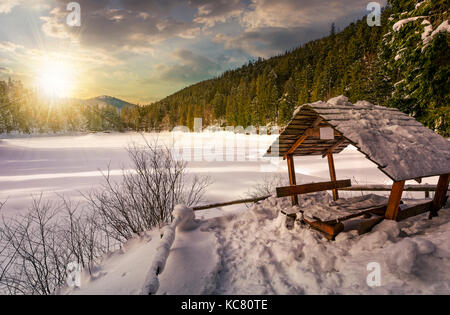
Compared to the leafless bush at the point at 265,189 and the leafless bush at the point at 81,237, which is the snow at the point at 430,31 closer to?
the leafless bush at the point at 265,189

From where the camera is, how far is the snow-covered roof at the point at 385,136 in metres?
3.28

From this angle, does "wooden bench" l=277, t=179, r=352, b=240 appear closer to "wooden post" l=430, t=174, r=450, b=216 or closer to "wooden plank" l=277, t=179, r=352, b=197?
"wooden plank" l=277, t=179, r=352, b=197

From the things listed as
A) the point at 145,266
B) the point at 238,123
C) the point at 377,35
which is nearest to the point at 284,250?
the point at 145,266

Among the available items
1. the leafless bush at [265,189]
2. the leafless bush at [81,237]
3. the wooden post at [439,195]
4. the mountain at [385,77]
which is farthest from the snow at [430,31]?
the leafless bush at [81,237]

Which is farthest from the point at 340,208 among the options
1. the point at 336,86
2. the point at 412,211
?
the point at 336,86

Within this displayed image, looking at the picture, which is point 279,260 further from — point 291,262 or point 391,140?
point 391,140


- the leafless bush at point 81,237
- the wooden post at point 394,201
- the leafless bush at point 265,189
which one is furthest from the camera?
the leafless bush at point 265,189

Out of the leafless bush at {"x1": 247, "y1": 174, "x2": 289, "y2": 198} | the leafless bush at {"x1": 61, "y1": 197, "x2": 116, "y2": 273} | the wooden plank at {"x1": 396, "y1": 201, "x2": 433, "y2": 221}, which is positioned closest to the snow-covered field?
the wooden plank at {"x1": 396, "y1": 201, "x2": 433, "y2": 221}

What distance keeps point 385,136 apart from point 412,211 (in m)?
2.01

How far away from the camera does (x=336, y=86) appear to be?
4662 cm

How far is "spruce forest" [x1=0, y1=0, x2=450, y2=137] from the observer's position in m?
7.73

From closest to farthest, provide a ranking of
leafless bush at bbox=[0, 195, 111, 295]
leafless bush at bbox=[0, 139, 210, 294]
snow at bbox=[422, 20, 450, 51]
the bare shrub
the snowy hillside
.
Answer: the snowy hillside
the bare shrub
leafless bush at bbox=[0, 195, 111, 295]
leafless bush at bbox=[0, 139, 210, 294]
snow at bbox=[422, 20, 450, 51]

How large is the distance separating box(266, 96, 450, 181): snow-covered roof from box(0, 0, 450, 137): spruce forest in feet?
18.1

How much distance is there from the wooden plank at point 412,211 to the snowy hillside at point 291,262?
0.75 ft
